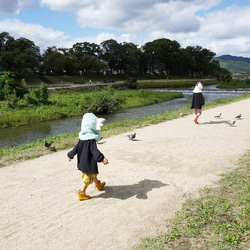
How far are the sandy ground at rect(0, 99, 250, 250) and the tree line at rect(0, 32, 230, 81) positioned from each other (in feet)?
148

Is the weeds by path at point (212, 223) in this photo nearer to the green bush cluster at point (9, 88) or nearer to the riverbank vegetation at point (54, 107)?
the riverbank vegetation at point (54, 107)

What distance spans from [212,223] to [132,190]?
5.78 ft

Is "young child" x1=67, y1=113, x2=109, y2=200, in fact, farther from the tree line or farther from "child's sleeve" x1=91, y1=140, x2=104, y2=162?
the tree line

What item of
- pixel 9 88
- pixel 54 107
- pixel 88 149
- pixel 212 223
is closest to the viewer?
pixel 212 223

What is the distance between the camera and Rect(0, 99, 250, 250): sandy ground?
3805 millimetres

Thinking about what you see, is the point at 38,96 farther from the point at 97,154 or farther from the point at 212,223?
the point at 212,223

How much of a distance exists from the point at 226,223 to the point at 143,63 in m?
79.6

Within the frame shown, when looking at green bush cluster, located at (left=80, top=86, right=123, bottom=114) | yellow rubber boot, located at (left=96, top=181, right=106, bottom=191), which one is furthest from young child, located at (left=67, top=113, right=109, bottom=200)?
green bush cluster, located at (left=80, top=86, right=123, bottom=114)

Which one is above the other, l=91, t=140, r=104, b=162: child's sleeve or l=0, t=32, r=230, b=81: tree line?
l=0, t=32, r=230, b=81: tree line

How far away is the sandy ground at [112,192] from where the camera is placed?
12.5 ft

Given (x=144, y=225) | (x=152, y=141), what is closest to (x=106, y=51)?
(x=152, y=141)

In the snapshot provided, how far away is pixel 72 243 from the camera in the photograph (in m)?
3.63

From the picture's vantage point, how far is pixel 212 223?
401 cm

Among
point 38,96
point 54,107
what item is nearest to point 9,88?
point 38,96
